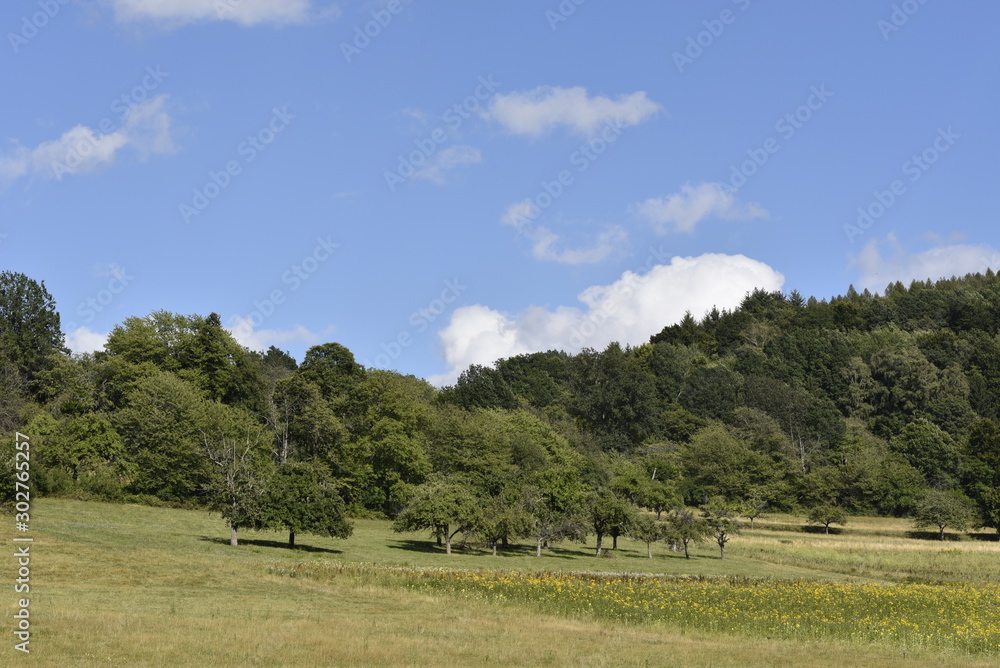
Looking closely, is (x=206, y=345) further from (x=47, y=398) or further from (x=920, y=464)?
(x=920, y=464)

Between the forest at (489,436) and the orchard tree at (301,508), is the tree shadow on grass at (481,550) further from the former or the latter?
the orchard tree at (301,508)

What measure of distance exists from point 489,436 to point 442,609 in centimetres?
7124

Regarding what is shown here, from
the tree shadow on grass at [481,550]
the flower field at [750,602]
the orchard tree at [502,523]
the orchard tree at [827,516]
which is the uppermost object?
the orchard tree at [827,516]

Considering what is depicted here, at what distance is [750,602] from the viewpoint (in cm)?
4038

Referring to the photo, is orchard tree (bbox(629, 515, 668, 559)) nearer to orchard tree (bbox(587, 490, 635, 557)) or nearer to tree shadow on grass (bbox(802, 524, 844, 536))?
orchard tree (bbox(587, 490, 635, 557))

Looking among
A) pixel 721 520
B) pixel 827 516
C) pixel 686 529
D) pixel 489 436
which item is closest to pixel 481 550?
pixel 686 529

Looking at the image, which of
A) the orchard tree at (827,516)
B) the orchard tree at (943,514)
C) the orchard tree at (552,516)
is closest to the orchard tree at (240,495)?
the orchard tree at (552,516)

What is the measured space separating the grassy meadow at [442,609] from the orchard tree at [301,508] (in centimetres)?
180

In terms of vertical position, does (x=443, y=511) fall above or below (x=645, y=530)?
above

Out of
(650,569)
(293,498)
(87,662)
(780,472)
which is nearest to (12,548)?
(293,498)

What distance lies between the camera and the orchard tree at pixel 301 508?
202ft

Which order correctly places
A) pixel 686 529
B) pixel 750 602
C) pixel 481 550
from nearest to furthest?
pixel 750 602 < pixel 481 550 < pixel 686 529

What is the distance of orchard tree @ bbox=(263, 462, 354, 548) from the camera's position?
202 ft

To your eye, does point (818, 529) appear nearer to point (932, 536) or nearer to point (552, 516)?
point (932, 536)
